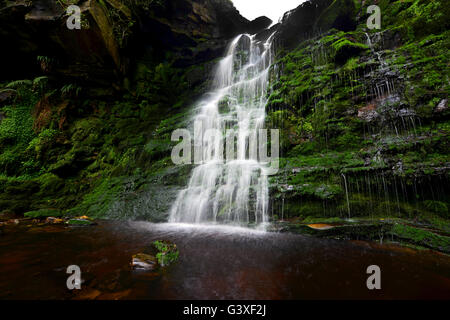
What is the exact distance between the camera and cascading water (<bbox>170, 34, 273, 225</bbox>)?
5988 millimetres

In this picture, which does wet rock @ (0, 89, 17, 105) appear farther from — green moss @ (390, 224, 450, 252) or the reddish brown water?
green moss @ (390, 224, 450, 252)

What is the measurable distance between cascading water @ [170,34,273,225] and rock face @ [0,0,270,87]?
551cm

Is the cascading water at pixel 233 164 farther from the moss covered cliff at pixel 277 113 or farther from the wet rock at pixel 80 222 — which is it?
the wet rock at pixel 80 222

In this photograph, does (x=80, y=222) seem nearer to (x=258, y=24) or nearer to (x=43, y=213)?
(x=43, y=213)

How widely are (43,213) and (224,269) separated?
7925mm

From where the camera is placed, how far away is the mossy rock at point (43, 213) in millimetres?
6946

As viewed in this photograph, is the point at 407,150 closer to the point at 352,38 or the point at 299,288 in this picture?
the point at 299,288

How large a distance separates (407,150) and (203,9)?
18.5 m

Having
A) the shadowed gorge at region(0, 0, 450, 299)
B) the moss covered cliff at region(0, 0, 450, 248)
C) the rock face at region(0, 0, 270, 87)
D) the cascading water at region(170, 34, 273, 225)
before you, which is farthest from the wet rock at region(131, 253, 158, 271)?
the rock face at region(0, 0, 270, 87)

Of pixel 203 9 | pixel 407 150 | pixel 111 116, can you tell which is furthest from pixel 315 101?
pixel 203 9

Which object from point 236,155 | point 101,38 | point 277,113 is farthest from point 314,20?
point 101,38

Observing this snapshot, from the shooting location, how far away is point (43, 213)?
7.11 m

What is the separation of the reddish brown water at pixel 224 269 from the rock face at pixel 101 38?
9.45 m

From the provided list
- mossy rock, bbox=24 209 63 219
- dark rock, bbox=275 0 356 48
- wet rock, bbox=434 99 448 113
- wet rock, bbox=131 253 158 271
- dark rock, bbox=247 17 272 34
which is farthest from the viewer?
dark rock, bbox=247 17 272 34
